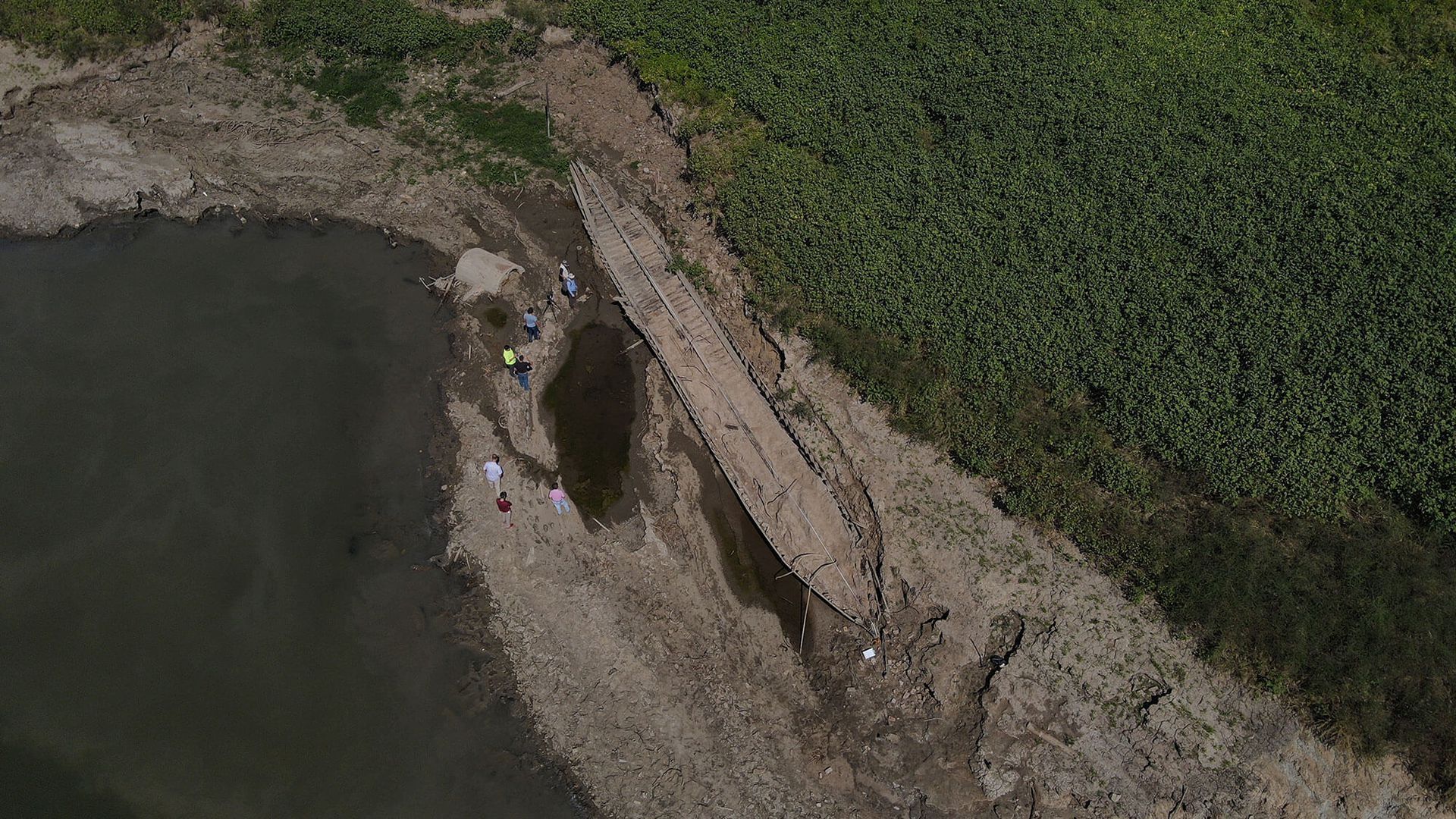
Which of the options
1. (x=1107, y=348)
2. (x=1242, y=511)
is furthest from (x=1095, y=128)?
(x=1242, y=511)

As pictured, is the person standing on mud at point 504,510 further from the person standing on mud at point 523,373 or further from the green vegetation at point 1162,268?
the green vegetation at point 1162,268

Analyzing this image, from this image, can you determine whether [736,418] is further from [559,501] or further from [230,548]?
[230,548]

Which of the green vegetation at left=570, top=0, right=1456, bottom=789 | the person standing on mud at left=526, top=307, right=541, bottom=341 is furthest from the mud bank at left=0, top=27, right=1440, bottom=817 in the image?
the green vegetation at left=570, top=0, right=1456, bottom=789

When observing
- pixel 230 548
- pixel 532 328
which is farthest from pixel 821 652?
pixel 230 548

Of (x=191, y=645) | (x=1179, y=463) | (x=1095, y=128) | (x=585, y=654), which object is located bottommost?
(x=191, y=645)

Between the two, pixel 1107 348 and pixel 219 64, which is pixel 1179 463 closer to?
pixel 1107 348
